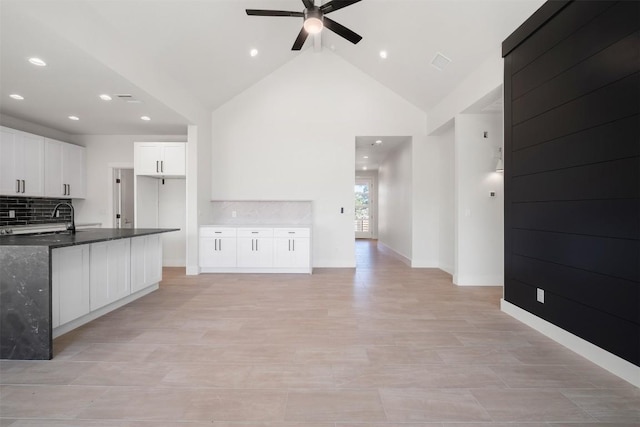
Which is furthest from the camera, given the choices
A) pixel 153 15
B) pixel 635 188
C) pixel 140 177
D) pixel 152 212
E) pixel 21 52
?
pixel 152 212

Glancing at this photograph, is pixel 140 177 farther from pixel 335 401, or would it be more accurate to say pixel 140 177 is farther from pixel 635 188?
pixel 635 188

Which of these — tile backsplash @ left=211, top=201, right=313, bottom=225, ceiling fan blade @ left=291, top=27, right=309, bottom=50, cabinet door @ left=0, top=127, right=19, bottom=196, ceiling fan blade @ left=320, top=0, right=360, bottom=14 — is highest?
ceiling fan blade @ left=320, top=0, right=360, bottom=14

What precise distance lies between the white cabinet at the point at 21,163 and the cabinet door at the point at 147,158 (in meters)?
1.53

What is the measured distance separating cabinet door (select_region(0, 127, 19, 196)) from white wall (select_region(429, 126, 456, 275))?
23.8 feet

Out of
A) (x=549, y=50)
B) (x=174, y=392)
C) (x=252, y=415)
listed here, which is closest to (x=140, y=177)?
(x=174, y=392)

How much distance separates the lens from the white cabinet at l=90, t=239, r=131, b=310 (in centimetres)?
309

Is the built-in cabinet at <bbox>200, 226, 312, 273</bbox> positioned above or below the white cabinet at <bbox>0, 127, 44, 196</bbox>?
below

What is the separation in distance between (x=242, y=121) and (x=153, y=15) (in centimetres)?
279

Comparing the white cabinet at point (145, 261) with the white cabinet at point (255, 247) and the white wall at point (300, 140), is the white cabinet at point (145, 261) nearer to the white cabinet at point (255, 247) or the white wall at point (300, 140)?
the white cabinet at point (255, 247)

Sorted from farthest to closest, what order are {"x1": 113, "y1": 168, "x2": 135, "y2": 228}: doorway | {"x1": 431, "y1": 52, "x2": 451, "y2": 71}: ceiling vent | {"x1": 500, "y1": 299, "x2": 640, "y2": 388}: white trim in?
{"x1": 113, "y1": 168, "x2": 135, "y2": 228}: doorway
{"x1": 431, "y1": 52, "x2": 451, "y2": 71}: ceiling vent
{"x1": 500, "y1": 299, "x2": 640, "y2": 388}: white trim

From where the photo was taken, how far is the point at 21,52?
2.93 meters

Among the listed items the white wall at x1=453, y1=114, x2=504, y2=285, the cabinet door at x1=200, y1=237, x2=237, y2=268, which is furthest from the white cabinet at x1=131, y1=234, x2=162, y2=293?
the white wall at x1=453, y1=114, x2=504, y2=285

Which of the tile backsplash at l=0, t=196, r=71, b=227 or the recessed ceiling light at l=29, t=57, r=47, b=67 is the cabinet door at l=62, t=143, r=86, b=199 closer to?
the tile backsplash at l=0, t=196, r=71, b=227

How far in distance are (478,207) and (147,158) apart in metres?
5.75
